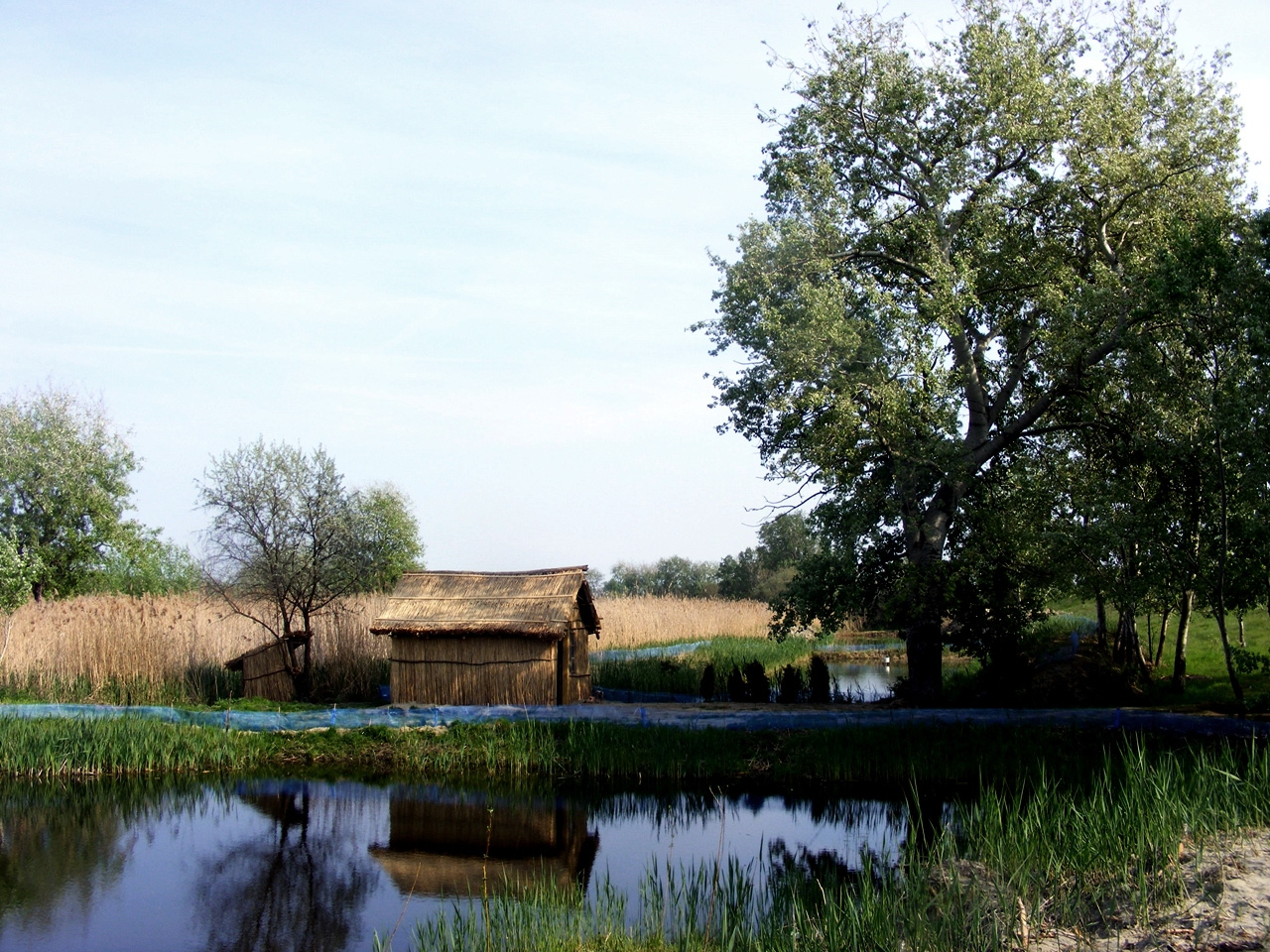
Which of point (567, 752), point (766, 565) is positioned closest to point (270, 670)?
point (567, 752)

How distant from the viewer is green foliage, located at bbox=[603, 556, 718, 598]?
71.7 metres

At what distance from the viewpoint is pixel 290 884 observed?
12445 millimetres

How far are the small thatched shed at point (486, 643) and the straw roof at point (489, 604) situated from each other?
2cm

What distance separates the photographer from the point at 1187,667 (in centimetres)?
2238

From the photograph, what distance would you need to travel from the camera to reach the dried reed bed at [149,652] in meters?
21.1

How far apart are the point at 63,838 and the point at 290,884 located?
3.63 meters

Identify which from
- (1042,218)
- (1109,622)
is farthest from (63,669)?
(1109,622)

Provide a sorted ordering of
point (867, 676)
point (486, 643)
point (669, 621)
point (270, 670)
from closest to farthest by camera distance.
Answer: point (486, 643) < point (270, 670) < point (867, 676) < point (669, 621)

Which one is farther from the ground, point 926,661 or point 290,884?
point 926,661

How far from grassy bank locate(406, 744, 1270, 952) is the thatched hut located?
40.3 ft

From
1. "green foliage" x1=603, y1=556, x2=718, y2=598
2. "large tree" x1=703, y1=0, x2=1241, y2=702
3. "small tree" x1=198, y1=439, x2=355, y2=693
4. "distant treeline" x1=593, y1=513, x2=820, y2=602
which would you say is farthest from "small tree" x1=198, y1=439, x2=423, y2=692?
"green foliage" x1=603, y1=556, x2=718, y2=598

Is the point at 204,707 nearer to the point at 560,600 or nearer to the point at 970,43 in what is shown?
the point at 560,600

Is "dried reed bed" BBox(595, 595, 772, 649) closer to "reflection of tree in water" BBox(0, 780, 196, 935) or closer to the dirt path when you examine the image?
"reflection of tree in water" BBox(0, 780, 196, 935)

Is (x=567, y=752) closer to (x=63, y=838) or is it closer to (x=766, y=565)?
(x=63, y=838)
